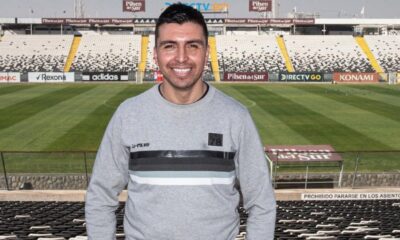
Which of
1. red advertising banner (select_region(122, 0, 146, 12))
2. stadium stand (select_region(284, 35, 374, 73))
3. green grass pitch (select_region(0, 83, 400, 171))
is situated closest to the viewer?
green grass pitch (select_region(0, 83, 400, 171))

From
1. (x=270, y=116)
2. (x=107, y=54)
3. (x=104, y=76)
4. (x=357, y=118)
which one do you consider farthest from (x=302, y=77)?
(x=107, y=54)

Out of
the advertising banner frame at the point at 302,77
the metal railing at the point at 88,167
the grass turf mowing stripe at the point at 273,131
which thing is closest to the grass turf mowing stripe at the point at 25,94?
the grass turf mowing stripe at the point at 273,131

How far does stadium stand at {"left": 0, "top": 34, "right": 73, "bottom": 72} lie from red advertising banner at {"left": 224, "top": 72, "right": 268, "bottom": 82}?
2227 cm

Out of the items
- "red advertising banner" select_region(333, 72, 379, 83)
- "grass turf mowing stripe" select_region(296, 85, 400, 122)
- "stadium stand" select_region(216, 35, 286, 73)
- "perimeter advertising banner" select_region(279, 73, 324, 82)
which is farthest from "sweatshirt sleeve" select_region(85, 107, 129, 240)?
"stadium stand" select_region(216, 35, 286, 73)

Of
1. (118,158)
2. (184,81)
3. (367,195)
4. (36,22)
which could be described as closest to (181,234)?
(118,158)

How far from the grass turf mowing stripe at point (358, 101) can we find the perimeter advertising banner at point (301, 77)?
6.74 m

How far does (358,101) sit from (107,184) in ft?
130

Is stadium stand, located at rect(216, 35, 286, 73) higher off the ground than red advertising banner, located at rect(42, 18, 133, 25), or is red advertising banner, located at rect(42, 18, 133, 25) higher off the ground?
red advertising banner, located at rect(42, 18, 133, 25)

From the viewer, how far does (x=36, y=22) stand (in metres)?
85.5

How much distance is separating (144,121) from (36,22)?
8830 cm

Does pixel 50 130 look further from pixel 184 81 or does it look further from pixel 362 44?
pixel 362 44

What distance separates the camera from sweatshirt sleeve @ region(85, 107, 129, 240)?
2.79 m

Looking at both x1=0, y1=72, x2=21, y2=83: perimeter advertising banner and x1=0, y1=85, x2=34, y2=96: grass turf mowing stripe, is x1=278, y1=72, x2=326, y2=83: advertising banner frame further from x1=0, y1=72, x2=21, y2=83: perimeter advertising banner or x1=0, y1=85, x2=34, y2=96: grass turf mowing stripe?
x1=0, y1=72, x2=21, y2=83: perimeter advertising banner

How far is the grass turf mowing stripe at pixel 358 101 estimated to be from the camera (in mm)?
34312
